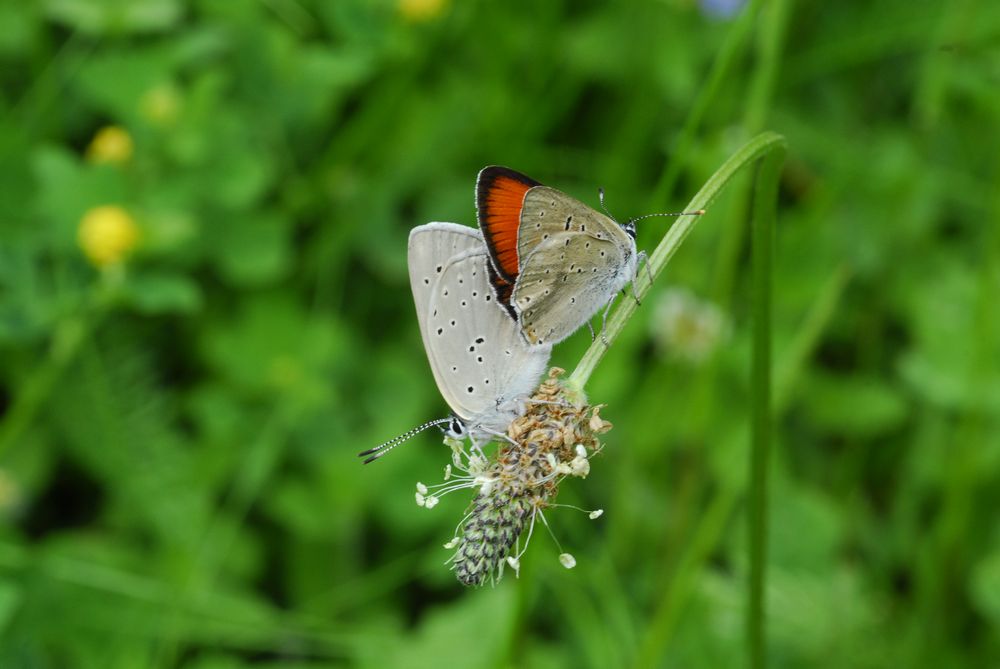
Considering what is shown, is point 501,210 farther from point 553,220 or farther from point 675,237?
point 675,237

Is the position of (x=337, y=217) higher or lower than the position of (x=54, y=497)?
higher

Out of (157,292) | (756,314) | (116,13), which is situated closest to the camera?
(756,314)

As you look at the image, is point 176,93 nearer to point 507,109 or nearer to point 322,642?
point 507,109

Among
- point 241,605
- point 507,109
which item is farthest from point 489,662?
point 507,109

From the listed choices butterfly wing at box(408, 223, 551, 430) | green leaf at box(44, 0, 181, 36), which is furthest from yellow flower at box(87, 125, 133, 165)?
butterfly wing at box(408, 223, 551, 430)

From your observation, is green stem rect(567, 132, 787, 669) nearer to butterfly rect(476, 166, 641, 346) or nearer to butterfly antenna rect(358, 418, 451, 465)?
butterfly rect(476, 166, 641, 346)

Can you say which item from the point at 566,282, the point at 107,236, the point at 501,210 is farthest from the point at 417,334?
the point at 501,210

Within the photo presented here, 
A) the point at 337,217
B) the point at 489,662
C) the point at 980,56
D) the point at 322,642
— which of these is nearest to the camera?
the point at 489,662
